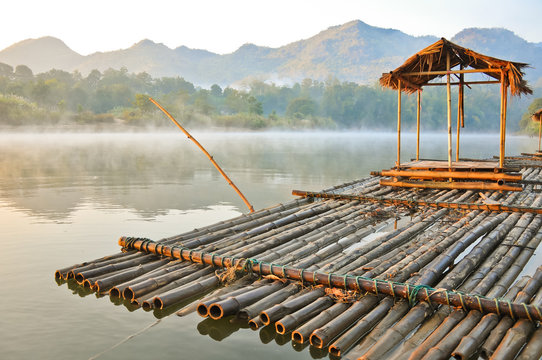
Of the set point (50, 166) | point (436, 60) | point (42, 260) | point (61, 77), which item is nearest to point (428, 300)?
point (42, 260)

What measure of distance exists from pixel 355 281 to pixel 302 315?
57 cm

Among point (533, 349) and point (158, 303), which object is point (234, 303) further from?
point (533, 349)

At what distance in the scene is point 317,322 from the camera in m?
3.59

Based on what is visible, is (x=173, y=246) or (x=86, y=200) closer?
(x=173, y=246)

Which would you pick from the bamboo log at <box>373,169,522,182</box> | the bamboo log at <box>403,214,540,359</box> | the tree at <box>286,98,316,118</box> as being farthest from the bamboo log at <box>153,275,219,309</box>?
the tree at <box>286,98,316,118</box>

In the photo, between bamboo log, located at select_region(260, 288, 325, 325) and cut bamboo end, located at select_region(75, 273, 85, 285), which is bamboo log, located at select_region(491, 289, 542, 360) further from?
cut bamboo end, located at select_region(75, 273, 85, 285)

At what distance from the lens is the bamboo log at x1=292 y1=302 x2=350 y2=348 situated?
3463 millimetres

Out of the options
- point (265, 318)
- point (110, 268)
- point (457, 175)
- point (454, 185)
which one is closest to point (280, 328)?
point (265, 318)

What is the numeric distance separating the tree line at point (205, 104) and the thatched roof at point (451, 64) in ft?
115

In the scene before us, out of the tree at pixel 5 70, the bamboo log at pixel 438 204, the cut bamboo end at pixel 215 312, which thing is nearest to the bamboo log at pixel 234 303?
the cut bamboo end at pixel 215 312

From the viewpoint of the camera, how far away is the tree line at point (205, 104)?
197 ft

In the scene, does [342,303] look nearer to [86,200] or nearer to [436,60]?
[436,60]

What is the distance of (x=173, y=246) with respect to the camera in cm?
512

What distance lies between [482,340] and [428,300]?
0.51 meters
